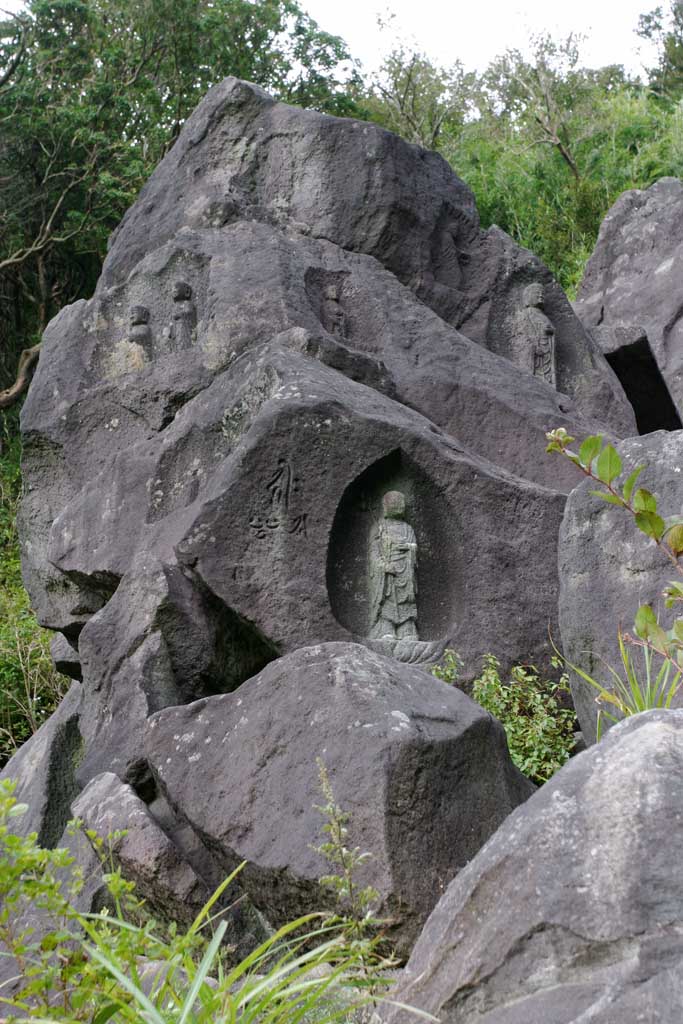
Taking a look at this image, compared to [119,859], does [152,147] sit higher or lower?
higher

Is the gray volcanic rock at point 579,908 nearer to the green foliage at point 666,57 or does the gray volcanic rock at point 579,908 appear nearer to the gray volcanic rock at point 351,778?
the gray volcanic rock at point 351,778

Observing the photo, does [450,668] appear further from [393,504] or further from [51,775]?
[51,775]

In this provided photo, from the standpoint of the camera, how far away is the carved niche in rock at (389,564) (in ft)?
22.3

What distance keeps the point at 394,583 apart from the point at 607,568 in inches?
70.6

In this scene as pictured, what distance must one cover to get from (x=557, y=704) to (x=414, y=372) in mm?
2929

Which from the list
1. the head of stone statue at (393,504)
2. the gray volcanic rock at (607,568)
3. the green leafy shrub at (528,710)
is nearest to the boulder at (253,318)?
the head of stone statue at (393,504)

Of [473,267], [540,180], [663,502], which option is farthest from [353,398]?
[540,180]

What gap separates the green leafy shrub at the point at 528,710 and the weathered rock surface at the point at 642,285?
16.6ft

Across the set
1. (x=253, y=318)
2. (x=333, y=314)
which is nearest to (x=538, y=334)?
(x=333, y=314)

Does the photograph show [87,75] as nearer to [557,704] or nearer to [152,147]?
[152,147]

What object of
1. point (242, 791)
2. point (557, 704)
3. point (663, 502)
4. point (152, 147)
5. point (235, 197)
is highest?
point (152, 147)

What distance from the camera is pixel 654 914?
8.21ft

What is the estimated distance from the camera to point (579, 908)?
2.59m

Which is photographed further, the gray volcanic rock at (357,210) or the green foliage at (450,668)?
the gray volcanic rock at (357,210)
